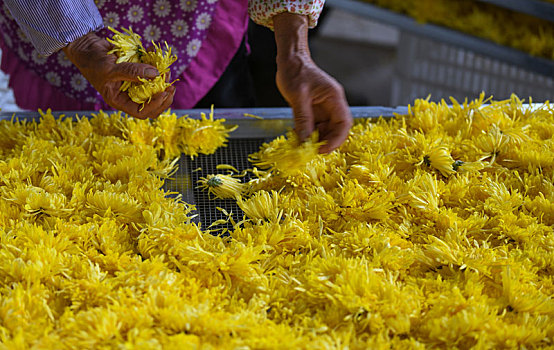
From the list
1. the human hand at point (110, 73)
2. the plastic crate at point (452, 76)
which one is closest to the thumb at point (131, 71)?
the human hand at point (110, 73)

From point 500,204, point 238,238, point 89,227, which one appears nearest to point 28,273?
point 89,227

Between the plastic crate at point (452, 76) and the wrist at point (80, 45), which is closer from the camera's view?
the wrist at point (80, 45)

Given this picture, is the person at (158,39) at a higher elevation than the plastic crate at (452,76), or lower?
higher

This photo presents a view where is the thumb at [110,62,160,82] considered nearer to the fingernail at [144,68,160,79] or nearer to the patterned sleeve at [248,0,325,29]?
the fingernail at [144,68,160,79]

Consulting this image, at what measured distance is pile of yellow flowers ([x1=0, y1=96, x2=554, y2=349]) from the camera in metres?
0.57

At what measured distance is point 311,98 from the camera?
31.5 inches

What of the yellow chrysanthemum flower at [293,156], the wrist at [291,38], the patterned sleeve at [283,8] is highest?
the patterned sleeve at [283,8]

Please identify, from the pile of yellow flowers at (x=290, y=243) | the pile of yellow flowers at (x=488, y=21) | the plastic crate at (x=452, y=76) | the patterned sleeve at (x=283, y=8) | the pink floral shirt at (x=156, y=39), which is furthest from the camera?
the plastic crate at (x=452, y=76)

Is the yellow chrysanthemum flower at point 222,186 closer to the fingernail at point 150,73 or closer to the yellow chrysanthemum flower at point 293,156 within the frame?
the yellow chrysanthemum flower at point 293,156

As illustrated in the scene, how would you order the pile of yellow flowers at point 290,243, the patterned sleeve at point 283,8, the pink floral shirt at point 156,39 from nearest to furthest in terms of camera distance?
the pile of yellow flowers at point 290,243
the patterned sleeve at point 283,8
the pink floral shirt at point 156,39

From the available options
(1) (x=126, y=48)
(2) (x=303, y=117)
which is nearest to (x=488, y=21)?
(2) (x=303, y=117)

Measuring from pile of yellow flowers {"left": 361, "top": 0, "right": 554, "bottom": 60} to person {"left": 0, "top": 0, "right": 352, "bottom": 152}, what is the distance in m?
1.00

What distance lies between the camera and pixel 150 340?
537mm

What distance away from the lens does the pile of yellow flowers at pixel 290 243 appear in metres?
0.57
